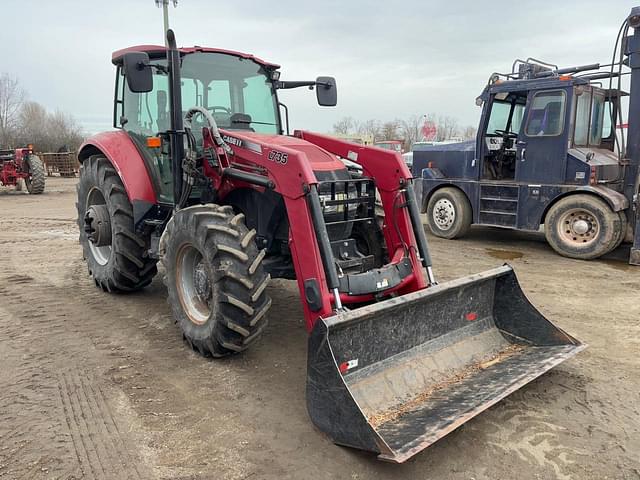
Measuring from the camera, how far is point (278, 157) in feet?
12.1

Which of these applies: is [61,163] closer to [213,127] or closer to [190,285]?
[213,127]

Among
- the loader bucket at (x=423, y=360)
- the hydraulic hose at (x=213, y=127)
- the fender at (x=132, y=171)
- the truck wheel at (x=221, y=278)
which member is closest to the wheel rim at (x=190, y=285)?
the truck wheel at (x=221, y=278)

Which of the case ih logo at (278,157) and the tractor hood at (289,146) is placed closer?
the case ih logo at (278,157)

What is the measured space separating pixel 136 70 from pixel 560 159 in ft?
20.3

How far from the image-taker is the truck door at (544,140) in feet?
25.0

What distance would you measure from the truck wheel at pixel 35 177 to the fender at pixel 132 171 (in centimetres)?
1349

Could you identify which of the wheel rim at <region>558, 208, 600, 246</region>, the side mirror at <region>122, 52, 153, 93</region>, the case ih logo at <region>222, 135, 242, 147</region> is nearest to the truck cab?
the wheel rim at <region>558, 208, 600, 246</region>

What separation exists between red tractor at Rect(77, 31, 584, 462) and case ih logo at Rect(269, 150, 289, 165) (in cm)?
2

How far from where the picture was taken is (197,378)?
369cm

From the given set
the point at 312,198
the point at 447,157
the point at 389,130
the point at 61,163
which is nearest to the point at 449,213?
the point at 447,157

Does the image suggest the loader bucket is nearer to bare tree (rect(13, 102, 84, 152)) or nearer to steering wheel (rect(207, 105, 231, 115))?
steering wheel (rect(207, 105, 231, 115))

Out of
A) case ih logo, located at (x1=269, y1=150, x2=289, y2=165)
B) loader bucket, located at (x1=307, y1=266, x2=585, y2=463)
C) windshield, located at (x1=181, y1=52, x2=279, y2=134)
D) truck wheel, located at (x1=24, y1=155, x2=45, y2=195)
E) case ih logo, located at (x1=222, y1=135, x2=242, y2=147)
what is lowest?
loader bucket, located at (x1=307, y1=266, x2=585, y2=463)

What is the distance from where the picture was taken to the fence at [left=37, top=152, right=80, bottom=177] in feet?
85.0

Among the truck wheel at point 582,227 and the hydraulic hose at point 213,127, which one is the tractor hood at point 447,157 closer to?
the truck wheel at point 582,227
